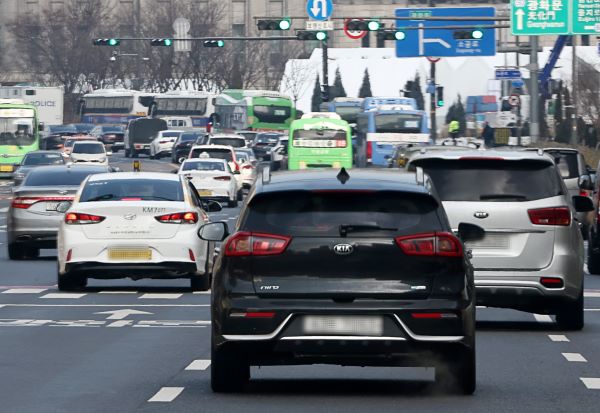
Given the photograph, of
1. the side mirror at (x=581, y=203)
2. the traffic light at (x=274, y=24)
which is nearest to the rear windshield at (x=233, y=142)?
the traffic light at (x=274, y=24)

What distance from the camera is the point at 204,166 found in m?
52.6

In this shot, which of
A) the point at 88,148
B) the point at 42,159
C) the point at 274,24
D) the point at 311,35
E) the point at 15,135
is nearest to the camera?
the point at 274,24

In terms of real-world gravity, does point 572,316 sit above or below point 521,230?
below

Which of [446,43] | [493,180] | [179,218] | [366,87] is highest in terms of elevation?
[446,43]

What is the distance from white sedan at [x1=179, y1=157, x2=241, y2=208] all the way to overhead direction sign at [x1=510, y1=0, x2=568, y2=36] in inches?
360

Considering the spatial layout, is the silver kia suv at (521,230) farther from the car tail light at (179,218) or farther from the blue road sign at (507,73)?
the blue road sign at (507,73)

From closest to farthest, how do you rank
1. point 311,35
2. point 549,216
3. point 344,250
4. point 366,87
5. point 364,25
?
1. point 344,250
2. point 549,216
3. point 364,25
4. point 311,35
5. point 366,87

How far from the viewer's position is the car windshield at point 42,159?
6060 centimetres

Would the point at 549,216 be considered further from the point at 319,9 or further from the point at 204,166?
the point at 319,9

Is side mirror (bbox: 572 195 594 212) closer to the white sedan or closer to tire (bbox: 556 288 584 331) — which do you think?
tire (bbox: 556 288 584 331)

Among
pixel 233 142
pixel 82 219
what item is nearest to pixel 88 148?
pixel 233 142

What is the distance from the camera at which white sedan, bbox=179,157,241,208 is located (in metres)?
51.7

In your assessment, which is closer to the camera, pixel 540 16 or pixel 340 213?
pixel 340 213

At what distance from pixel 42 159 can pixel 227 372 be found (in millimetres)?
50102
